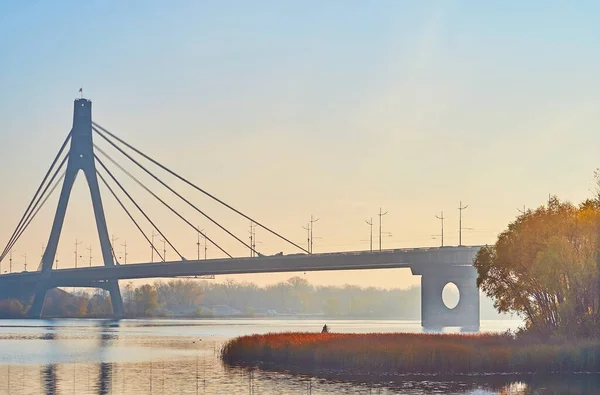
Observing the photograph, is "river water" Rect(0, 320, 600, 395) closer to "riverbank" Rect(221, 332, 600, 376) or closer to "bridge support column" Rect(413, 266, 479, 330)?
"riverbank" Rect(221, 332, 600, 376)

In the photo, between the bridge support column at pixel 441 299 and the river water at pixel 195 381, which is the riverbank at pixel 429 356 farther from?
the bridge support column at pixel 441 299

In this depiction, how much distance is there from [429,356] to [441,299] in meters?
76.1

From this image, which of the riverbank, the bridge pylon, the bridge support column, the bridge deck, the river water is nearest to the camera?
the river water

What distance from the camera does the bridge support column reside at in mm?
125125

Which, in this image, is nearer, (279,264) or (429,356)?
(429,356)

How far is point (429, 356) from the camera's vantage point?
52.2 metres

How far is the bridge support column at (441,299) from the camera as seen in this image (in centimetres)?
12512

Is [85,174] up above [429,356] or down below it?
above

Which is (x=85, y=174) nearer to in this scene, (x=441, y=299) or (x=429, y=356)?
(x=441, y=299)

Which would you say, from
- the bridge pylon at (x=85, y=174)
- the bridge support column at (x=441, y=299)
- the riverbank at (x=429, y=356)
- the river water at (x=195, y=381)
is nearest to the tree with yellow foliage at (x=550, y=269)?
the riverbank at (x=429, y=356)

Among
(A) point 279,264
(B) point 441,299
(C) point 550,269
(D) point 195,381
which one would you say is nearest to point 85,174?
(A) point 279,264

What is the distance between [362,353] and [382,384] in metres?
6.32

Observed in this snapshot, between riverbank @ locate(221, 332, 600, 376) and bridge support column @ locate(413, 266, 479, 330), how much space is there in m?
65.4

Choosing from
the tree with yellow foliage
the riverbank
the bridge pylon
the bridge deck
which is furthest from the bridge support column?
the riverbank
